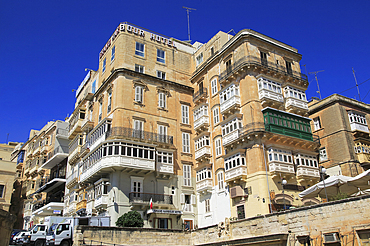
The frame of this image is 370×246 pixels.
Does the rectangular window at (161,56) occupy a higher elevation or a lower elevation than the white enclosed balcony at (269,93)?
higher

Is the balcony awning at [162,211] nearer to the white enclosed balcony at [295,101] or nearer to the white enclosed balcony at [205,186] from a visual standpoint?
the white enclosed balcony at [205,186]

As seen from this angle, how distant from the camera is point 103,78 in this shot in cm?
4381

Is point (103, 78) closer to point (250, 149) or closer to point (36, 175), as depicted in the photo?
point (250, 149)

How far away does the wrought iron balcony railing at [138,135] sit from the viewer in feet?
116

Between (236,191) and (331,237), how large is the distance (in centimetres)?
1244

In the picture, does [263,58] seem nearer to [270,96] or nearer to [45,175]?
[270,96]

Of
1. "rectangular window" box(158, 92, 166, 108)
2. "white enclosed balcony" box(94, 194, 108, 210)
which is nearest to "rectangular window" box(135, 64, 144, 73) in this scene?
"rectangular window" box(158, 92, 166, 108)

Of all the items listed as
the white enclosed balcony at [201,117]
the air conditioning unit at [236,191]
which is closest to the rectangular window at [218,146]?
the white enclosed balcony at [201,117]

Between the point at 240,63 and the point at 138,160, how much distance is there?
14724 mm

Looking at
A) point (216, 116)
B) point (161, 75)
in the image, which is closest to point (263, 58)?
point (216, 116)

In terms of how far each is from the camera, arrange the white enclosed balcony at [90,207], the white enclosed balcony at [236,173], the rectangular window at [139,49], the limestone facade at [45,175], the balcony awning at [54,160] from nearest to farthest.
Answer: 1. the white enclosed balcony at [236,173]
2. the white enclosed balcony at [90,207]
3. the rectangular window at [139,49]
4. the limestone facade at [45,175]
5. the balcony awning at [54,160]

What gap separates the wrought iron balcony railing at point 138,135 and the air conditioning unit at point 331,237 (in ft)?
69.9

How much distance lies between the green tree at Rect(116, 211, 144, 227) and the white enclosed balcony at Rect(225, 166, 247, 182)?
9.33 m

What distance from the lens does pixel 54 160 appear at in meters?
51.7
